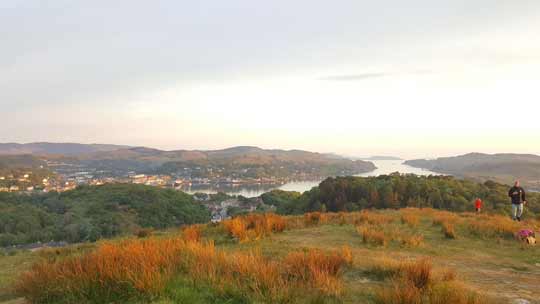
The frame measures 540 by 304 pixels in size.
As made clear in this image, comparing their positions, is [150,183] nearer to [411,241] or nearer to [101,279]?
[411,241]

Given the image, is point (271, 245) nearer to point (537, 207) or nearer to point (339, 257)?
point (339, 257)

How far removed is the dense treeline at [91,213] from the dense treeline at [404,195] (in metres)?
21.9

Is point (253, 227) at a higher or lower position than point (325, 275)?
lower

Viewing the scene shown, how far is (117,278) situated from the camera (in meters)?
4.33

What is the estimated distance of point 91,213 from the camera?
173ft

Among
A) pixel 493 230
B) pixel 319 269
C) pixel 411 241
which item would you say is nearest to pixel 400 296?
pixel 319 269

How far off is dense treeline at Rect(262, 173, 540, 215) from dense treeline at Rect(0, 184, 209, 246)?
72.0 feet

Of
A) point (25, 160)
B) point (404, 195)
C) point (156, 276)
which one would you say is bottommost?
point (25, 160)

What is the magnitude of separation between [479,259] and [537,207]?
116 ft

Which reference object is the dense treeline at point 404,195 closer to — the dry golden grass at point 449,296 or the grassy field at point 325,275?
the grassy field at point 325,275

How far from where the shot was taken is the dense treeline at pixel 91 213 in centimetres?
3966

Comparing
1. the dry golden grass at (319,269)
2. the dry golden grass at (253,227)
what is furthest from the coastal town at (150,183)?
the dry golden grass at (319,269)

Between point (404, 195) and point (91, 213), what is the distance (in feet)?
151

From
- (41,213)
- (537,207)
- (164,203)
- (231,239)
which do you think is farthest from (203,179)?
(231,239)
